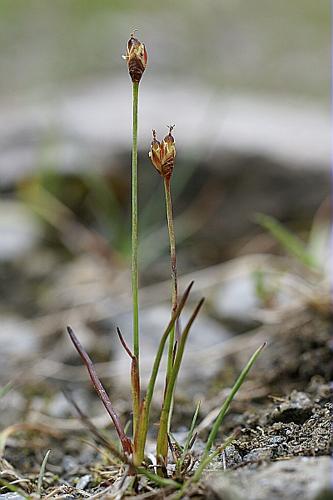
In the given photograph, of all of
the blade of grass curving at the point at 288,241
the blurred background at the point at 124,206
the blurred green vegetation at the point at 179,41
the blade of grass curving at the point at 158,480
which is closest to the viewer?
the blade of grass curving at the point at 158,480

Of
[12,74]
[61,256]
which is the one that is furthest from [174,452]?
[12,74]

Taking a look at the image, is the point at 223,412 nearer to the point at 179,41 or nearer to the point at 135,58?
the point at 135,58

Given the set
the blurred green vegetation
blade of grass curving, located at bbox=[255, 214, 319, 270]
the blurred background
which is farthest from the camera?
the blurred green vegetation

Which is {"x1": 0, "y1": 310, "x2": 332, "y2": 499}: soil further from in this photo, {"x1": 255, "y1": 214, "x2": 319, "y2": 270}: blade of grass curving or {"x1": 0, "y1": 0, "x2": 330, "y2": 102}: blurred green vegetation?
{"x1": 0, "y1": 0, "x2": 330, "y2": 102}: blurred green vegetation

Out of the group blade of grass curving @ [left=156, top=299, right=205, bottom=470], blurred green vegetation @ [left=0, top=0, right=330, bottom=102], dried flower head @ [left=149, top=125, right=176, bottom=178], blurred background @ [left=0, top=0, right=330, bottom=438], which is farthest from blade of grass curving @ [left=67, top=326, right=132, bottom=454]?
blurred green vegetation @ [left=0, top=0, right=330, bottom=102]

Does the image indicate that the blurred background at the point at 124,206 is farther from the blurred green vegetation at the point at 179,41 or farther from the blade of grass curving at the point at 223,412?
the blade of grass curving at the point at 223,412

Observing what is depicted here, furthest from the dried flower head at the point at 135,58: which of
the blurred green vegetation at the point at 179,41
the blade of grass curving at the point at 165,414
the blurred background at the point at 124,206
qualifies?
the blurred green vegetation at the point at 179,41

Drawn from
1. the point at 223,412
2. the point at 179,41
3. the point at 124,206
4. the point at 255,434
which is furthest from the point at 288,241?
the point at 179,41

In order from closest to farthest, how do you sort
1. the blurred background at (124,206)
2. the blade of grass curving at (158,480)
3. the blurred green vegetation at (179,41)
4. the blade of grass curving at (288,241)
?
the blade of grass curving at (158,480) → the blade of grass curving at (288,241) → the blurred background at (124,206) → the blurred green vegetation at (179,41)

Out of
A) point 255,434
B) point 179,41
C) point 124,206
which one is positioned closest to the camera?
point 255,434
